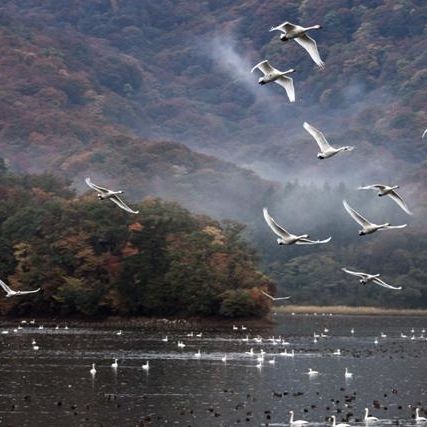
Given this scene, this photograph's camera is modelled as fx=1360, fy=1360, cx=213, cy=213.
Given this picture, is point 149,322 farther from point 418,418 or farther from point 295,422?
point 295,422

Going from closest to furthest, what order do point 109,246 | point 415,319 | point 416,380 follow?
point 416,380, point 109,246, point 415,319

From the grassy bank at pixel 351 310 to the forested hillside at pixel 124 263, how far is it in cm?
3527

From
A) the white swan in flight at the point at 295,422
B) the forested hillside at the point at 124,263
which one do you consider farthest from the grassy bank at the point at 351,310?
the white swan in flight at the point at 295,422

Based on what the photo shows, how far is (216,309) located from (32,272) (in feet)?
56.5

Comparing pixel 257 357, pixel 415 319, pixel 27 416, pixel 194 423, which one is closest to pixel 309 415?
pixel 194 423

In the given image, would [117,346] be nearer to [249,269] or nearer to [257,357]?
[257,357]

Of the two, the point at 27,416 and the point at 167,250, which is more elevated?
the point at 167,250

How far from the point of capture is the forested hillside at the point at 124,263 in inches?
4641

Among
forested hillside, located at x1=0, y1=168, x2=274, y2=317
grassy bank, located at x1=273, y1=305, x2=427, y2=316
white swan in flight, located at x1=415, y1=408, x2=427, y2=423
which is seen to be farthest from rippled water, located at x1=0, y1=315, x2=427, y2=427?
grassy bank, located at x1=273, y1=305, x2=427, y2=316

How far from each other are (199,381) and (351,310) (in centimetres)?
10514

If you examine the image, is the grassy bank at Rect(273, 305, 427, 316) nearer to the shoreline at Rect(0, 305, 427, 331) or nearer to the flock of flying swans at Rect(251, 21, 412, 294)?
the shoreline at Rect(0, 305, 427, 331)

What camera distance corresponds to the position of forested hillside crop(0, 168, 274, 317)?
118 meters

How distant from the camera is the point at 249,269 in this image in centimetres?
12300

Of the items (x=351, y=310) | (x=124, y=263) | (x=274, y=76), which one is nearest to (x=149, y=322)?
(x=124, y=263)
